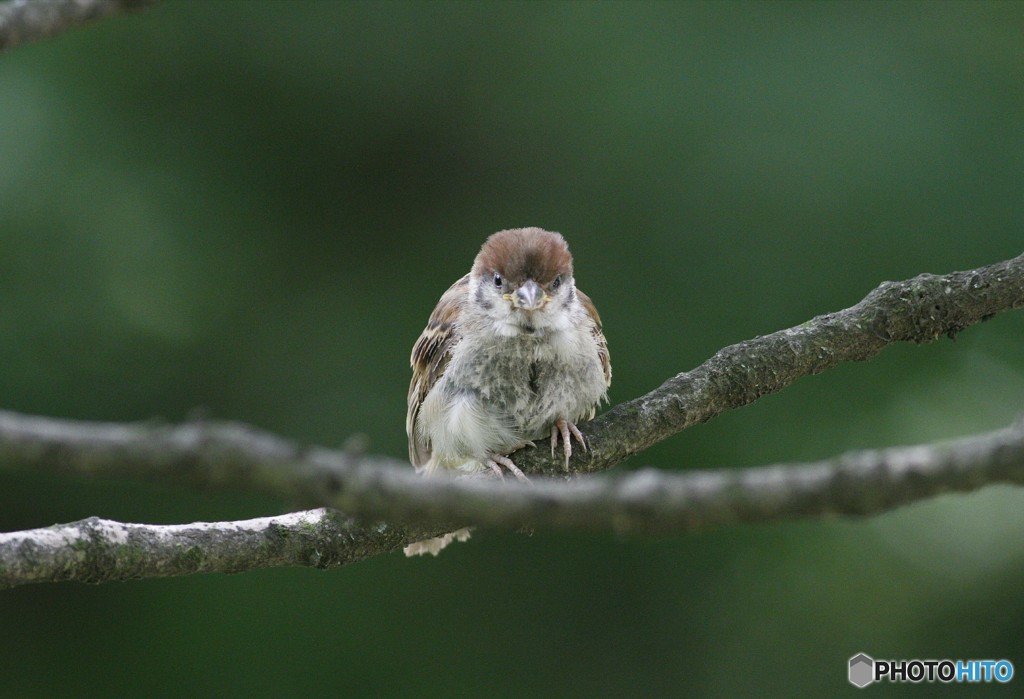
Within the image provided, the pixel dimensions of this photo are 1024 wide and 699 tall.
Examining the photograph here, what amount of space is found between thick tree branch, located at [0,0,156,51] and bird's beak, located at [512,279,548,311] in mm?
2201

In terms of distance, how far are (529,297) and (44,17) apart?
2.23 meters

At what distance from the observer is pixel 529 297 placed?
3459 millimetres

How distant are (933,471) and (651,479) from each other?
30 cm

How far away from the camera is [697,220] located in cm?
545

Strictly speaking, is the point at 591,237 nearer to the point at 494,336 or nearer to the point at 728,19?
the point at 728,19

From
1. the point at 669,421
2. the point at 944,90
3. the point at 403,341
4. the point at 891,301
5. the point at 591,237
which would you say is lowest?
the point at 669,421

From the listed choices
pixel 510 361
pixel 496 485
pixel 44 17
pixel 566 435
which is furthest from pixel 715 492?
pixel 510 361

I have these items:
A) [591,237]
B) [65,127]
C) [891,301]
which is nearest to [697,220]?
[591,237]

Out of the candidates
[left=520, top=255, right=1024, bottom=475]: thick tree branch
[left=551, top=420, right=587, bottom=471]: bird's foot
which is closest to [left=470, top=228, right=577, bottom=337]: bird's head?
[left=551, top=420, right=587, bottom=471]: bird's foot

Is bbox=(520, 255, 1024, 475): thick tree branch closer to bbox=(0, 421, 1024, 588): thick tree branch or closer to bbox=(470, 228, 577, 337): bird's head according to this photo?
bbox=(470, 228, 577, 337): bird's head

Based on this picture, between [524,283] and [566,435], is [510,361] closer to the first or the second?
[524,283]

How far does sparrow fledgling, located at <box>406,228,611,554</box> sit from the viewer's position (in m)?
3.38

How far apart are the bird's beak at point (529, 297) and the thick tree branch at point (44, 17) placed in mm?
2201

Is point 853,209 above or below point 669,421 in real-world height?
above
